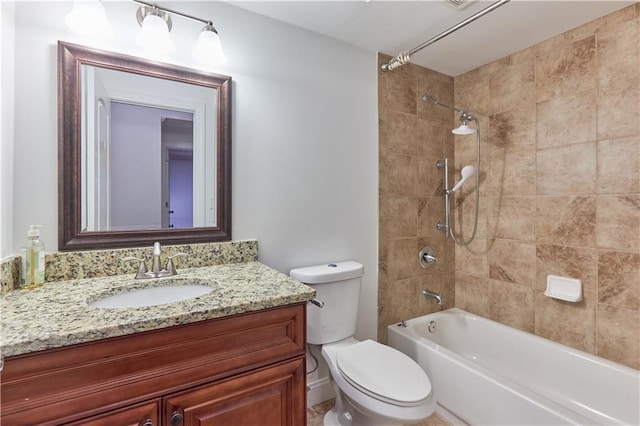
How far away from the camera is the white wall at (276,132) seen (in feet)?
3.73

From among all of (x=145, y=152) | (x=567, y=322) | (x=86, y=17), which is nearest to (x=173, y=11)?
(x=86, y=17)

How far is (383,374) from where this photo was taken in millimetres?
1354

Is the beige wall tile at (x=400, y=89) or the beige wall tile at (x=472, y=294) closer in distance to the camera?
the beige wall tile at (x=400, y=89)

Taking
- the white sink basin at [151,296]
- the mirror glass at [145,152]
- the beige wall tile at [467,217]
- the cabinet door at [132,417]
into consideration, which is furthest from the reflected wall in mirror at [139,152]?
the beige wall tile at [467,217]

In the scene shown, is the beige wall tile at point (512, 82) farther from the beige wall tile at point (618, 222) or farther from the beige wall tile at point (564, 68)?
the beige wall tile at point (618, 222)

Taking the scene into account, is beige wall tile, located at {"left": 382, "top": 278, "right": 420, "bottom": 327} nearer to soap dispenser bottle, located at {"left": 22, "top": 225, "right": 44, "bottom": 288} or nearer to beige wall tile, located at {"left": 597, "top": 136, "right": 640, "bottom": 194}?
beige wall tile, located at {"left": 597, "top": 136, "right": 640, "bottom": 194}

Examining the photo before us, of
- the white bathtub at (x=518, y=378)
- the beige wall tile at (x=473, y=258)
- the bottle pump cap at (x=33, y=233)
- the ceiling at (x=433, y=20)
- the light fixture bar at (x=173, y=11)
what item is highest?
the ceiling at (x=433, y=20)

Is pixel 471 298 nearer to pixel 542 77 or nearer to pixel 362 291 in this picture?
pixel 362 291

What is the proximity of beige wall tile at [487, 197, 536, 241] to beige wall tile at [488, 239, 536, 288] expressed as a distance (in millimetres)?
52

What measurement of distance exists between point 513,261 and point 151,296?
7.02 ft

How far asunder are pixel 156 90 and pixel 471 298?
242 cm

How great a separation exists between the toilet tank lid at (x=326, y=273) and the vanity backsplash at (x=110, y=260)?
10.9 inches

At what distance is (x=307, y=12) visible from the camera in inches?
61.7

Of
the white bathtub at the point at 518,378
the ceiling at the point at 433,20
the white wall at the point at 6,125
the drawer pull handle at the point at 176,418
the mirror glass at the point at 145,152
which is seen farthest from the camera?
the ceiling at the point at 433,20
